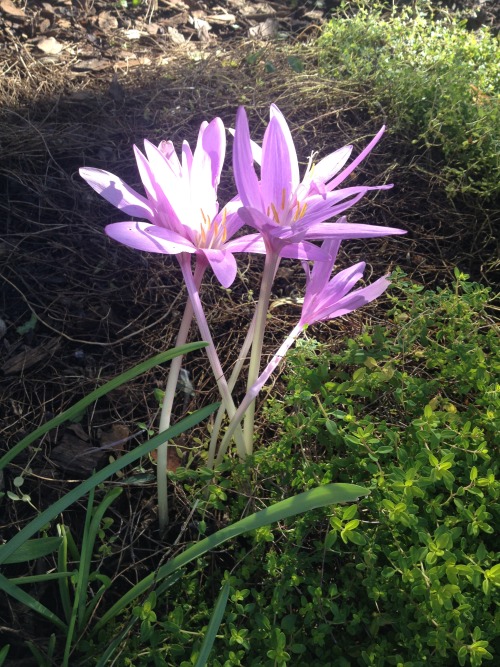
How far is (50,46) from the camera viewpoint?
336cm

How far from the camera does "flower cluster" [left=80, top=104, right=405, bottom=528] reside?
1.35 meters

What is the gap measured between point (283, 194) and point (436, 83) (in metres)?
1.89

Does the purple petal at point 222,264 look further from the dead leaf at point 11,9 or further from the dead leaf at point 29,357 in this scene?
the dead leaf at point 11,9

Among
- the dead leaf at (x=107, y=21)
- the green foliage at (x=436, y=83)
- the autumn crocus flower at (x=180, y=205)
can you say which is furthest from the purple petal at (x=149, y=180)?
the dead leaf at (x=107, y=21)

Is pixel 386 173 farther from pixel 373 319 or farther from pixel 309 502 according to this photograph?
pixel 309 502

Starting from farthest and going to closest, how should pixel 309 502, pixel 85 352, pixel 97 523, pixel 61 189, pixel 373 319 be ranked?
pixel 61 189 < pixel 373 319 < pixel 85 352 < pixel 97 523 < pixel 309 502

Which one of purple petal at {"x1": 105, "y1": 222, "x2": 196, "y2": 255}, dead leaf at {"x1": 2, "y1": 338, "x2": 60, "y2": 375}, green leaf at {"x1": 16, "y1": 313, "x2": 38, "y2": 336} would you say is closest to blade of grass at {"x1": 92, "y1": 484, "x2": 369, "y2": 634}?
purple petal at {"x1": 105, "y1": 222, "x2": 196, "y2": 255}

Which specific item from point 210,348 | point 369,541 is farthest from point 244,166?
point 369,541

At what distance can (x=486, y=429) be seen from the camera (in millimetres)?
1667

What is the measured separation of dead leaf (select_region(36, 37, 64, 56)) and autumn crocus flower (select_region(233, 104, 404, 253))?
232 cm

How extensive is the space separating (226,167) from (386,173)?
0.68 meters

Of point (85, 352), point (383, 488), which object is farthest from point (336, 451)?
point (85, 352)

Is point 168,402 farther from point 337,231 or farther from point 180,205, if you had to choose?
point 337,231

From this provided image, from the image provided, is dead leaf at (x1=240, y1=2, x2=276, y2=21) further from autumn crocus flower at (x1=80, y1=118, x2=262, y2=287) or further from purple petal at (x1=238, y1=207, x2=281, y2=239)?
purple petal at (x1=238, y1=207, x2=281, y2=239)
